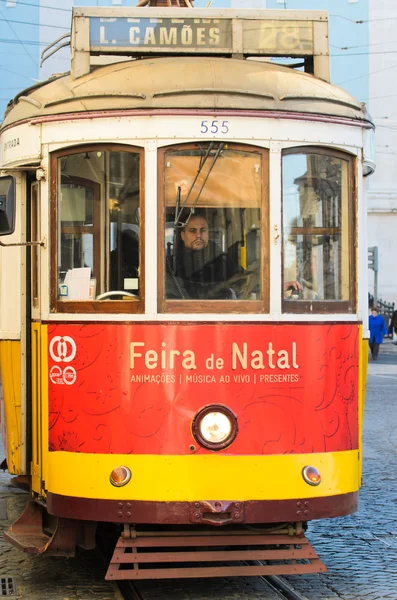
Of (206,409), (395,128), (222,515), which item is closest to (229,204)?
(206,409)

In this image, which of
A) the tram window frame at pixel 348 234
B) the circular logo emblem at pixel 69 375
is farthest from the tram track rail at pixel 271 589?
the tram window frame at pixel 348 234

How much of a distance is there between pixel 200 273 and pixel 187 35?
1611 mm

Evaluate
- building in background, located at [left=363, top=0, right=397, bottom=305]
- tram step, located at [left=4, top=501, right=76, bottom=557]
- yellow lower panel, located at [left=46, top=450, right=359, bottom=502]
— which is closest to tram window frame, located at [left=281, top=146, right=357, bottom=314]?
yellow lower panel, located at [left=46, top=450, right=359, bottom=502]

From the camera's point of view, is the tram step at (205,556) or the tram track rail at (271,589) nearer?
the tram step at (205,556)

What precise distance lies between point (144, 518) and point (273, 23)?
3112mm

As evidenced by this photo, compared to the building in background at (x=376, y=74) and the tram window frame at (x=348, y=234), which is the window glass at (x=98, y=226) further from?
the building in background at (x=376, y=74)

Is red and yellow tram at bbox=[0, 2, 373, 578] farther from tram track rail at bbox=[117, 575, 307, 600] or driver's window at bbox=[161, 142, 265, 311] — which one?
tram track rail at bbox=[117, 575, 307, 600]

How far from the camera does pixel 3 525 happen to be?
27.8 ft

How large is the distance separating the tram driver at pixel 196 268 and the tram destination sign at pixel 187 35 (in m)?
1.28

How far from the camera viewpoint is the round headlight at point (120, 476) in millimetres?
5914

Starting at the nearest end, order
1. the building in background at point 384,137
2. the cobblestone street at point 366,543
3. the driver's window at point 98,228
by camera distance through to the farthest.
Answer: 1. the driver's window at point 98,228
2. the cobblestone street at point 366,543
3. the building in background at point 384,137

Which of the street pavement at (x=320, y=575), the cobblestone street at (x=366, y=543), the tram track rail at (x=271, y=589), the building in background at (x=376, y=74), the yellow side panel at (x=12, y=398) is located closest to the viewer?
the tram track rail at (x=271, y=589)

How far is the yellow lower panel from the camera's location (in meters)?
5.88

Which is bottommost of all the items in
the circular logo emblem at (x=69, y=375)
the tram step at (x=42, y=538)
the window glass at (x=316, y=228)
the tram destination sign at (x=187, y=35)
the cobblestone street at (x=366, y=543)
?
the cobblestone street at (x=366, y=543)
